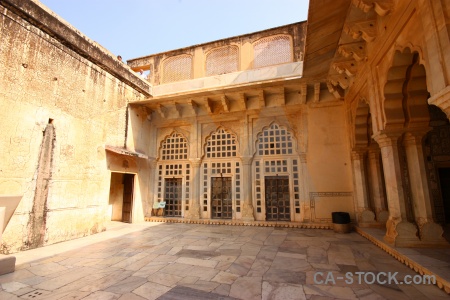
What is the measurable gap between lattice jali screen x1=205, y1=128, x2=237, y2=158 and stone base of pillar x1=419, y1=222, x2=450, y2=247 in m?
5.85

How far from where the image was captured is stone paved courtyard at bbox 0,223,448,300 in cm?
294

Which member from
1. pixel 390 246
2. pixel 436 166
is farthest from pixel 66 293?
pixel 436 166

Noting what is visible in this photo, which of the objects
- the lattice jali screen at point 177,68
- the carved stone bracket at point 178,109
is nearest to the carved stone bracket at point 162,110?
the carved stone bracket at point 178,109

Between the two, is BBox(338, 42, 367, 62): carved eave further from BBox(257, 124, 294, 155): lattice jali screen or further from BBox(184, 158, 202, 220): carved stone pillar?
BBox(184, 158, 202, 220): carved stone pillar

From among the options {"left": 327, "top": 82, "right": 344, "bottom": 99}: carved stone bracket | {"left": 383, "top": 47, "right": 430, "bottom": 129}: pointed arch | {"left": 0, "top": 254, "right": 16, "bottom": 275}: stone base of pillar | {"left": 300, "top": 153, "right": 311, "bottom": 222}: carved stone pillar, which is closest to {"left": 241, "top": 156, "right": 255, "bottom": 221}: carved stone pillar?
{"left": 300, "top": 153, "right": 311, "bottom": 222}: carved stone pillar

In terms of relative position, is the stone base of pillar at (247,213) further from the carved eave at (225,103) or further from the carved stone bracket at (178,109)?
the carved stone bracket at (178,109)

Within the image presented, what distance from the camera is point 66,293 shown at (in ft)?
9.68

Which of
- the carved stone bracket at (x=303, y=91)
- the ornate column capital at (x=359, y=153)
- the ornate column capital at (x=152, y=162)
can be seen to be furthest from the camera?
the ornate column capital at (x=152, y=162)

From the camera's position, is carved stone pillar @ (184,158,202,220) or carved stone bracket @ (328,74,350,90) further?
carved stone pillar @ (184,158,202,220)

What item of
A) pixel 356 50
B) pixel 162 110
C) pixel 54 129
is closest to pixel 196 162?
pixel 162 110

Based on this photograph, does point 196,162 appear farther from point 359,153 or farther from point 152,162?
point 359,153

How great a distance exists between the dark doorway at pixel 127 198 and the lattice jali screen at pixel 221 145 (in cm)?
339

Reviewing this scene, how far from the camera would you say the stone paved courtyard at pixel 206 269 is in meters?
2.94

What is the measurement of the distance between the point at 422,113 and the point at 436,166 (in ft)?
15.3
